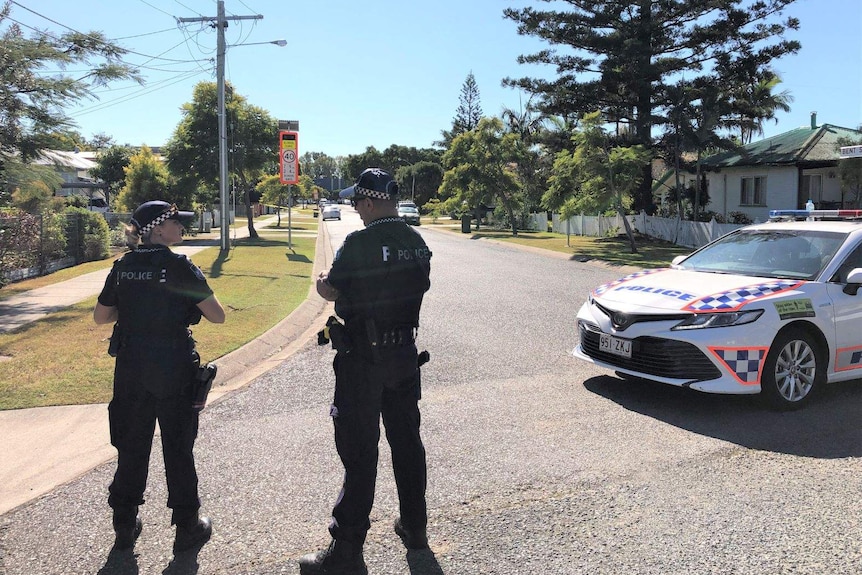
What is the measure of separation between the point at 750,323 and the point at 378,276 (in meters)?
3.49

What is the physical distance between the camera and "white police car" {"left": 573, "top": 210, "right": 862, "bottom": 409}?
17.3 feet

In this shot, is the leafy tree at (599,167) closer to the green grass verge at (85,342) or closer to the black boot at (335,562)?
the green grass verge at (85,342)

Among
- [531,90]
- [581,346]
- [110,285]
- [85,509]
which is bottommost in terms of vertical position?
[85,509]

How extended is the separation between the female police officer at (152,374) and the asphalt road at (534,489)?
0.80ft

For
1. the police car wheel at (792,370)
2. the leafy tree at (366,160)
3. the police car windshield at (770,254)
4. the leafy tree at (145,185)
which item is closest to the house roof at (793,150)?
the police car windshield at (770,254)

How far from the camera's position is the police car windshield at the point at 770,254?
6.00 metres

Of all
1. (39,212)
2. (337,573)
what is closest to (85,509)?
(337,573)

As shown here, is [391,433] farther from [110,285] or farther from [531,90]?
[531,90]

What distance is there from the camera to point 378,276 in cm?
311

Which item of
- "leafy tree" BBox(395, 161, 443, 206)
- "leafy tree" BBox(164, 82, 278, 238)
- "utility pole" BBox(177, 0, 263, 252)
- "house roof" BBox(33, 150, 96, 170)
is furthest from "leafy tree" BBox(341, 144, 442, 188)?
"house roof" BBox(33, 150, 96, 170)

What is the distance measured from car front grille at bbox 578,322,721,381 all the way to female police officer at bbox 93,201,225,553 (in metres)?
3.61

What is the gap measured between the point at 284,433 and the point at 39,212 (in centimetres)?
1282

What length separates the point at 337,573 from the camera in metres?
3.08

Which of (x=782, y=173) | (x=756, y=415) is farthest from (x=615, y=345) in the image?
(x=782, y=173)
